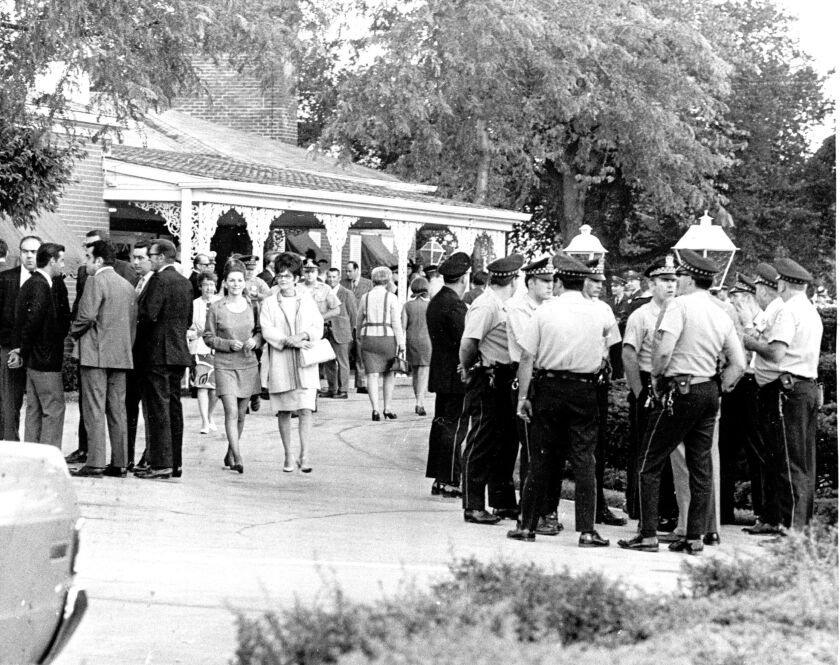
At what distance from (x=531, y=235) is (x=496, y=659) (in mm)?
48055

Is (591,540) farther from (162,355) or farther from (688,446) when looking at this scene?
(162,355)

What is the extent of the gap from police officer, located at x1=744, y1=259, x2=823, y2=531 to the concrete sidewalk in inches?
20.7

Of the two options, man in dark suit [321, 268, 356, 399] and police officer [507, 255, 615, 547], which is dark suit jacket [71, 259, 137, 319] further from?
man in dark suit [321, 268, 356, 399]

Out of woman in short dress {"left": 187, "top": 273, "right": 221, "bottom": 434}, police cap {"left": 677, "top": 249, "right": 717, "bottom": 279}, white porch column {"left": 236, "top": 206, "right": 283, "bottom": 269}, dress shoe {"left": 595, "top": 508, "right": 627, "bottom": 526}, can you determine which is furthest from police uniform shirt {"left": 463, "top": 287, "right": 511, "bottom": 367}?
white porch column {"left": 236, "top": 206, "right": 283, "bottom": 269}

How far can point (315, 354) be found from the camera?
13.4m

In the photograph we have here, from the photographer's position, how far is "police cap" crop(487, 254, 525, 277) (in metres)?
A: 11.1

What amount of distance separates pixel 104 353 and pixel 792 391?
18.8 ft

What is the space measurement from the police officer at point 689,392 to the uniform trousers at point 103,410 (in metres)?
4.97

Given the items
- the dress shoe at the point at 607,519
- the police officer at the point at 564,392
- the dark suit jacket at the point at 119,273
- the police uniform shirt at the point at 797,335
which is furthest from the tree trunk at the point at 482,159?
the police officer at the point at 564,392

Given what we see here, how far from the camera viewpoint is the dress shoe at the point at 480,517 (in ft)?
35.6

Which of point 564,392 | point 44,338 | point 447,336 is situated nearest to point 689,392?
point 564,392

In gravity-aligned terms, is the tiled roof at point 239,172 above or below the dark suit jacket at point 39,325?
above

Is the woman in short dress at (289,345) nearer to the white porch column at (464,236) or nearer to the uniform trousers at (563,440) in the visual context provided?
the uniform trousers at (563,440)

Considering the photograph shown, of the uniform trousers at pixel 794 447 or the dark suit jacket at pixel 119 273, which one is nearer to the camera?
the uniform trousers at pixel 794 447
